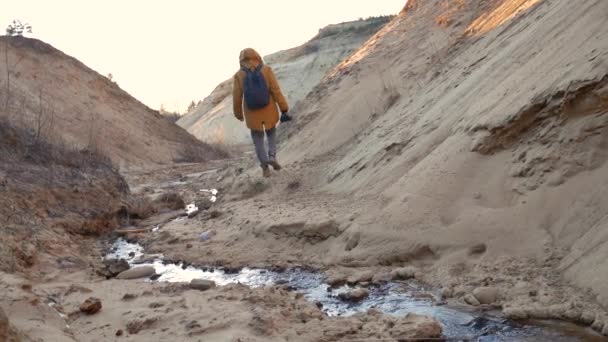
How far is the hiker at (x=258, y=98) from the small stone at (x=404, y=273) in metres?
3.57

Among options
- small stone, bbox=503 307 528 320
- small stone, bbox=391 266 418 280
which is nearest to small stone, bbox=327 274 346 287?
small stone, bbox=391 266 418 280

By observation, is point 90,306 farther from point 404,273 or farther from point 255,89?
point 255,89

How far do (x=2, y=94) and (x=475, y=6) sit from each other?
11.2m

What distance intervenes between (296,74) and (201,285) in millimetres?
29787

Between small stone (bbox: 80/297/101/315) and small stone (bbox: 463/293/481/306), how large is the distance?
2015mm

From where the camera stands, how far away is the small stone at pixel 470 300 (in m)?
3.33

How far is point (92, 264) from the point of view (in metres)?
5.17

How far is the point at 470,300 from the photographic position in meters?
3.35

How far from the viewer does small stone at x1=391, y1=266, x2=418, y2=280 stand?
3.90 metres

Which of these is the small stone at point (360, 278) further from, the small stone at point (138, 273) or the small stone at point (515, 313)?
the small stone at point (138, 273)

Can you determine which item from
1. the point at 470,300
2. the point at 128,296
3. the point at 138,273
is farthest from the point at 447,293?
the point at 138,273

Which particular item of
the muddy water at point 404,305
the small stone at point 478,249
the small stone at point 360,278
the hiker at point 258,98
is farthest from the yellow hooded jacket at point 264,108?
the small stone at point 478,249

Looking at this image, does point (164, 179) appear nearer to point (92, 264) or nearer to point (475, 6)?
point (475, 6)

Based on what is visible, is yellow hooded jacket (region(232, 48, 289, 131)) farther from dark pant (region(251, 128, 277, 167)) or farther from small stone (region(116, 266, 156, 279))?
small stone (region(116, 266, 156, 279))
